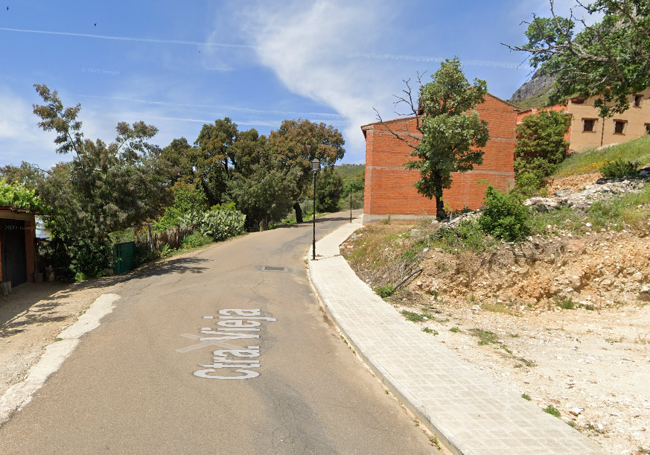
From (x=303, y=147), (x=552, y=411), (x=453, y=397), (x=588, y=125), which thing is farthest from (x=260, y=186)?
(x=552, y=411)

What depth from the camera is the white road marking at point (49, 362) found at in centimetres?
446

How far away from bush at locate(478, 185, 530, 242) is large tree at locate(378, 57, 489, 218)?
157 inches

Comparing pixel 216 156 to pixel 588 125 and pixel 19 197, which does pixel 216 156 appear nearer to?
pixel 19 197

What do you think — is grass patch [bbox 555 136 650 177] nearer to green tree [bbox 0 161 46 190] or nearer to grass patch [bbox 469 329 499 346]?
grass patch [bbox 469 329 499 346]

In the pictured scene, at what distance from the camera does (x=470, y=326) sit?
25.6ft

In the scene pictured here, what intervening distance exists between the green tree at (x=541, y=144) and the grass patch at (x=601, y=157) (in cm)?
91


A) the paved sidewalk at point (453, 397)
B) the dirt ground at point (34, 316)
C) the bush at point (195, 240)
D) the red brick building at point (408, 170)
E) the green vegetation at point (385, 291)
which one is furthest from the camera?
the red brick building at point (408, 170)

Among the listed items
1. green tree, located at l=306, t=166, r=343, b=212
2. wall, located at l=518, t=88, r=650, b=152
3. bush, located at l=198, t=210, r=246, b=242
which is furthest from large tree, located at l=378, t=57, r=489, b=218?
green tree, located at l=306, t=166, r=343, b=212

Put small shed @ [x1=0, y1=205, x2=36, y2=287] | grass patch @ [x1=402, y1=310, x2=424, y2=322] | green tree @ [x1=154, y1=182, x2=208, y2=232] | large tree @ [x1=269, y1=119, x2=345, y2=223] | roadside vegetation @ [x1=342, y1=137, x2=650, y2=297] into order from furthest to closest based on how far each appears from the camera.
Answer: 1. large tree @ [x1=269, y1=119, x2=345, y2=223]
2. green tree @ [x1=154, y1=182, x2=208, y2=232]
3. small shed @ [x1=0, y1=205, x2=36, y2=287]
4. roadside vegetation @ [x1=342, y1=137, x2=650, y2=297]
5. grass patch @ [x1=402, y1=310, x2=424, y2=322]

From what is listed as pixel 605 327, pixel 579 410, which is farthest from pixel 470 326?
pixel 579 410

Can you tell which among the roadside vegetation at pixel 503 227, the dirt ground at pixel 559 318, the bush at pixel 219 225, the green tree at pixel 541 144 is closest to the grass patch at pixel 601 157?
the green tree at pixel 541 144

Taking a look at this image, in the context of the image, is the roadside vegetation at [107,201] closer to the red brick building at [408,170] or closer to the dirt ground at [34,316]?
the dirt ground at [34,316]

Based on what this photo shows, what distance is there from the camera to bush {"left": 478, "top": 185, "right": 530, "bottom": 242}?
10.7m

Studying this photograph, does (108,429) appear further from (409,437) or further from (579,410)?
(579,410)
